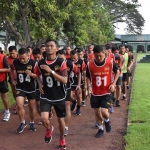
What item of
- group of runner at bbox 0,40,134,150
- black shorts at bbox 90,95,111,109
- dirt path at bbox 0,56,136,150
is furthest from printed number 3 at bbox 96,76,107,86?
dirt path at bbox 0,56,136,150

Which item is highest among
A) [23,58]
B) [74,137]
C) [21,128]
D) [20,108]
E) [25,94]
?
[23,58]

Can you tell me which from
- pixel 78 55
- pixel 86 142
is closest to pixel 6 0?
pixel 78 55

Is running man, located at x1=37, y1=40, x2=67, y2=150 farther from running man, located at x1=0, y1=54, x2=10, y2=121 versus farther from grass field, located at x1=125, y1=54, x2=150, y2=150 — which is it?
running man, located at x1=0, y1=54, x2=10, y2=121

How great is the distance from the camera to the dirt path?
6.08 meters

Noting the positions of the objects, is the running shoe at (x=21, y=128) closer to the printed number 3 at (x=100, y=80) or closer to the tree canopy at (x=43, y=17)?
the printed number 3 at (x=100, y=80)

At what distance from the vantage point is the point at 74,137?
668 cm

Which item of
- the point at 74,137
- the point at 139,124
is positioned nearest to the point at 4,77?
the point at 74,137

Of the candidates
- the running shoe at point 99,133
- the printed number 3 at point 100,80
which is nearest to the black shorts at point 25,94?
the printed number 3 at point 100,80

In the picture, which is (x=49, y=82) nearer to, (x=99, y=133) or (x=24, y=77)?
(x=24, y=77)

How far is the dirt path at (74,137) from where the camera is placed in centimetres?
608

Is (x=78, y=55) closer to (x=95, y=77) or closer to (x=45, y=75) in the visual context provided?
(x=95, y=77)

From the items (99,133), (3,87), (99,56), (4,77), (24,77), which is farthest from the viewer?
(4,77)

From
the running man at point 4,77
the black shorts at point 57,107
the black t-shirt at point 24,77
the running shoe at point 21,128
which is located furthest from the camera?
the running man at point 4,77

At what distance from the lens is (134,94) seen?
12.0 metres
